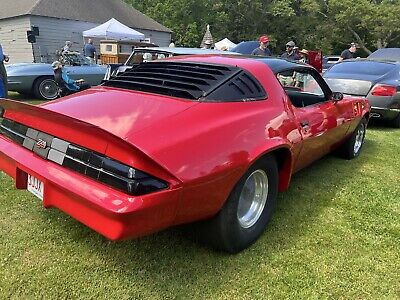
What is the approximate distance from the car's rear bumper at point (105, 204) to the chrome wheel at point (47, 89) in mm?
7320

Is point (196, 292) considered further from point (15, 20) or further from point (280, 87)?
point (15, 20)

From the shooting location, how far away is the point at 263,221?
9.11ft

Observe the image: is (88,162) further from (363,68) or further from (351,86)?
(363,68)

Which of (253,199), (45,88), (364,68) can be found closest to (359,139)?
(364,68)

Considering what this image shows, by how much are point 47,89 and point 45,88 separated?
2.0 inches

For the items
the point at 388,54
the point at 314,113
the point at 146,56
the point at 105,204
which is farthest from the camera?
the point at 388,54

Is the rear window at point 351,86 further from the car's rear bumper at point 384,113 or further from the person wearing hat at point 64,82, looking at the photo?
the person wearing hat at point 64,82

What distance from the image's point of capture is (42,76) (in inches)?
346

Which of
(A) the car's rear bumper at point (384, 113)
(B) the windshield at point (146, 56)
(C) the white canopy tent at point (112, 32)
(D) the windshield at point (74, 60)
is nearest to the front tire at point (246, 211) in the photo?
(B) the windshield at point (146, 56)

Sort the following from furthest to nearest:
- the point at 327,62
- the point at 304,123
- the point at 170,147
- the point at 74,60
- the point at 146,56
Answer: the point at 327,62, the point at 74,60, the point at 146,56, the point at 304,123, the point at 170,147

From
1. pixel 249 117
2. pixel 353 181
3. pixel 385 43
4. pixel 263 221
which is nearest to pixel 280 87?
pixel 249 117

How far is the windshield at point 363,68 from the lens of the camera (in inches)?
267

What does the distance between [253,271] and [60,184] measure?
4.42 feet

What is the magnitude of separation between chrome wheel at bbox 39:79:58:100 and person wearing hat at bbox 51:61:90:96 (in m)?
0.91
